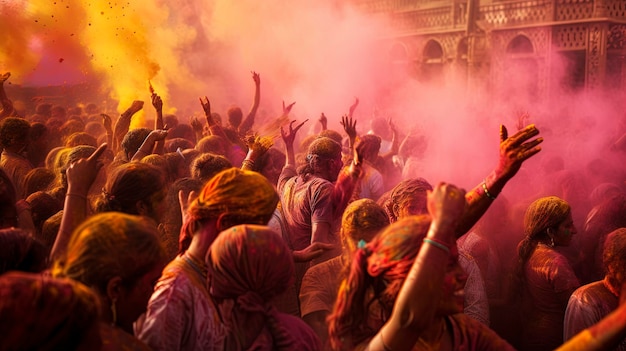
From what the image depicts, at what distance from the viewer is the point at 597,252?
5418 mm

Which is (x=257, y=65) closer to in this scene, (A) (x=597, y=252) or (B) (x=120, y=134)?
(B) (x=120, y=134)

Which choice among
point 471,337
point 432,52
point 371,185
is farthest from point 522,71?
point 471,337

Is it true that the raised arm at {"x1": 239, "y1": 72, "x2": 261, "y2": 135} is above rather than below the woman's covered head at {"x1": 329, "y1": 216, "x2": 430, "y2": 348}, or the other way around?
above

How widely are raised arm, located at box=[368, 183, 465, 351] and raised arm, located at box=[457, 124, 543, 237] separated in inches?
Answer: 39.5

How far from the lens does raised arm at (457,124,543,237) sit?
3279mm

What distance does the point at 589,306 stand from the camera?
Answer: 11.5 feet

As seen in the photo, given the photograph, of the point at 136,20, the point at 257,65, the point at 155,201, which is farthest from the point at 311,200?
the point at 257,65

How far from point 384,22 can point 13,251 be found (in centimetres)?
1872

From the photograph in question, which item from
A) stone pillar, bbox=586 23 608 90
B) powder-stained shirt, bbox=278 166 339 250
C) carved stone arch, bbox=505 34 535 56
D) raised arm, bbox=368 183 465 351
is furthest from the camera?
carved stone arch, bbox=505 34 535 56

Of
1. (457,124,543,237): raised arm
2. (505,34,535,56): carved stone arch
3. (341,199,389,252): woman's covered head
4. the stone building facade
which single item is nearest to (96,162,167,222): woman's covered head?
(341,199,389,252): woman's covered head

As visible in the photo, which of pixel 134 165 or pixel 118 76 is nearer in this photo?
pixel 134 165

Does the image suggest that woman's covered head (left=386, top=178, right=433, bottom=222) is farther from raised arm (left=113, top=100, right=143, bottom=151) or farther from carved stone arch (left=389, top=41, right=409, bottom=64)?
carved stone arch (left=389, top=41, right=409, bottom=64)

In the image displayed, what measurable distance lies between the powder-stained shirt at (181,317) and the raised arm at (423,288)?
0.71m

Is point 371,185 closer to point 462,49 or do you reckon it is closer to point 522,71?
point 522,71
